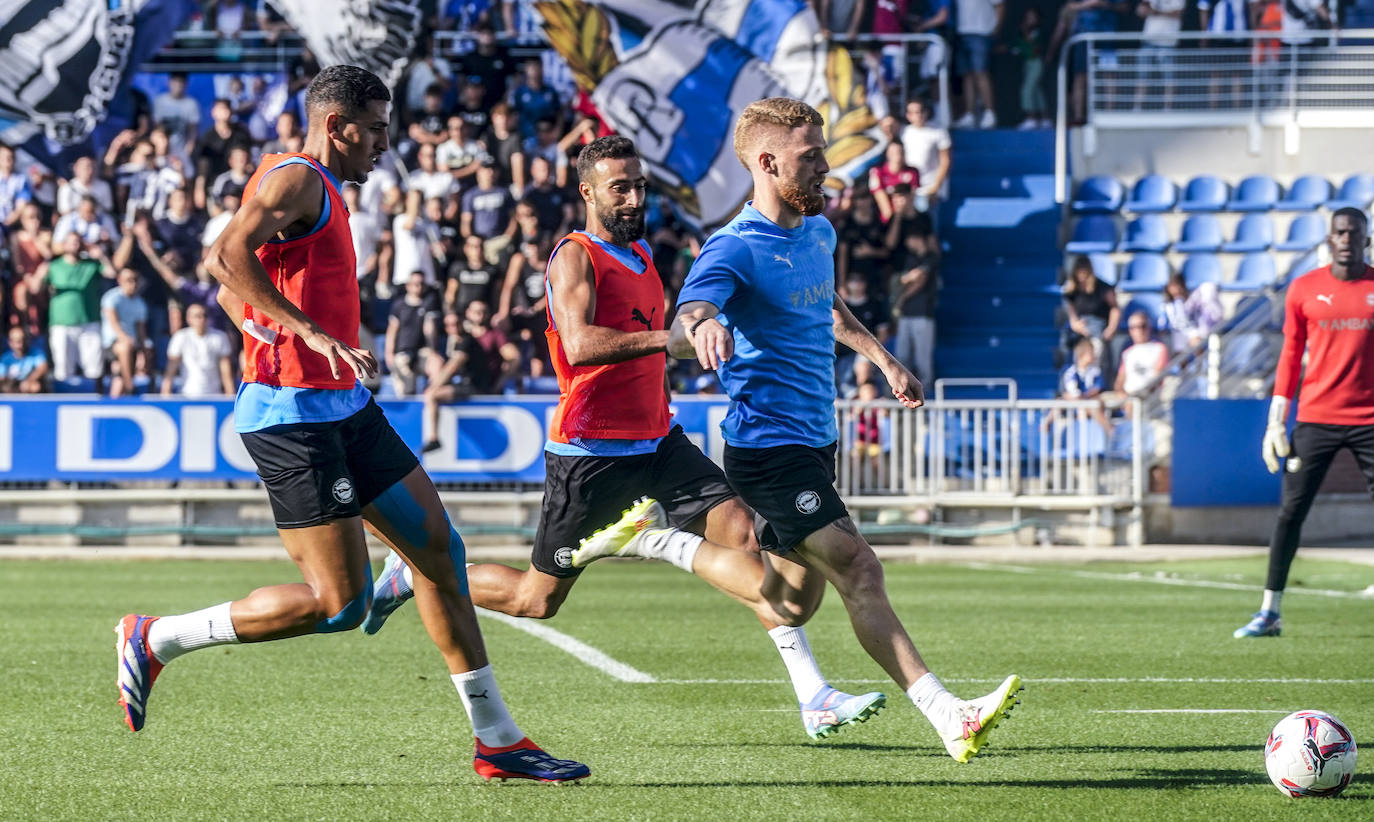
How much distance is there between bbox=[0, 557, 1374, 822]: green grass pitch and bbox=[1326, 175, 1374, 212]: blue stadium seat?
41.0ft

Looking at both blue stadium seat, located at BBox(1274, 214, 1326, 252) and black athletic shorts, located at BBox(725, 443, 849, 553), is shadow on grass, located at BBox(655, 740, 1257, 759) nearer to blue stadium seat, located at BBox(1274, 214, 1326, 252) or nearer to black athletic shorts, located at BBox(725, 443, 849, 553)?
black athletic shorts, located at BBox(725, 443, 849, 553)

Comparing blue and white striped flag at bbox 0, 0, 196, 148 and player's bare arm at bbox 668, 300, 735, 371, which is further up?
blue and white striped flag at bbox 0, 0, 196, 148

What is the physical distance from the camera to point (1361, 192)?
77.7 ft

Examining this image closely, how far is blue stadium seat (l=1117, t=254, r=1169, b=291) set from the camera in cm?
2262

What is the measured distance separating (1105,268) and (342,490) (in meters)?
18.6

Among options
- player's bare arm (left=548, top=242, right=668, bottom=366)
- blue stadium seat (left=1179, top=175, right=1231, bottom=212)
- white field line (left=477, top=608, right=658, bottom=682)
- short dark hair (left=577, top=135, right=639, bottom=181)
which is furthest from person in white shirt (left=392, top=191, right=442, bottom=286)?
player's bare arm (left=548, top=242, right=668, bottom=366)

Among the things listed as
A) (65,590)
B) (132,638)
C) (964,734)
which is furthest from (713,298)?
(65,590)

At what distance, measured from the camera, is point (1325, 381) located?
10406 millimetres

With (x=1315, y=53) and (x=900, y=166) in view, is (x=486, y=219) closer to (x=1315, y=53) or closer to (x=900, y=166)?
(x=900, y=166)

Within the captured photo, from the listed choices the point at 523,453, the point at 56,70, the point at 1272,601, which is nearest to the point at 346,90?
the point at 1272,601

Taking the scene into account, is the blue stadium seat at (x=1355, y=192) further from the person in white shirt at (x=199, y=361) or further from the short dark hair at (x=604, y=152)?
the short dark hair at (x=604, y=152)

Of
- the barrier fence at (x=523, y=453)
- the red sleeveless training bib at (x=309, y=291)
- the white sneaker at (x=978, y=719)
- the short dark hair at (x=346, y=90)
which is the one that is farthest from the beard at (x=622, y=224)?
the barrier fence at (x=523, y=453)

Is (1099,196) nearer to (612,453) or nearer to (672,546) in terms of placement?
(612,453)

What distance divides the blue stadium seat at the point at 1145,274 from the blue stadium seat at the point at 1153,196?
0.96 metres
